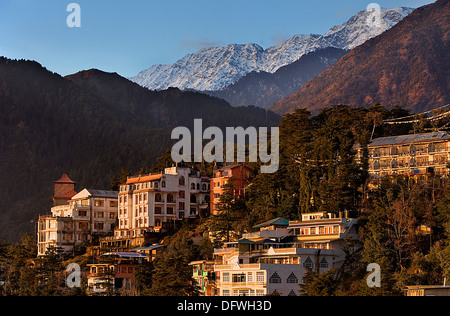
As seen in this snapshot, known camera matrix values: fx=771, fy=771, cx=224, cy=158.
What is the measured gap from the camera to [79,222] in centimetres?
12644

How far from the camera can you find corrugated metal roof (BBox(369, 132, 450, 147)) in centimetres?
10362

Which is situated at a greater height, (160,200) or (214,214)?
(160,200)

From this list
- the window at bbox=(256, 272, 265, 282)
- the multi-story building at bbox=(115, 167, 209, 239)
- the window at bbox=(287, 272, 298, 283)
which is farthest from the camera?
the multi-story building at bbox=(115, 167, 209, 239)

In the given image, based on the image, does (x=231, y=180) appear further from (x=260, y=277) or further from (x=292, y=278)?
(x=260, y=277)

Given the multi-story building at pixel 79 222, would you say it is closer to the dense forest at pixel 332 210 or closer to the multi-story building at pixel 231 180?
the dense forest at pixel 332 210

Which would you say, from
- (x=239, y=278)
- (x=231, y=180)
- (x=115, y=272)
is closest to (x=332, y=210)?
(x=239, y=278)

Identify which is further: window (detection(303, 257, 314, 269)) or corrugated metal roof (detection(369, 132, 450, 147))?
corrugated metal roof (detection(369, 132, 450, 147))

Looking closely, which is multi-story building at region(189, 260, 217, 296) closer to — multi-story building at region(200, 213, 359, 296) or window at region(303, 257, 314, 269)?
multi-story building at region(200, 213, 359, 296)

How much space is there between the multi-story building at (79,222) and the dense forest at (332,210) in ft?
25.6

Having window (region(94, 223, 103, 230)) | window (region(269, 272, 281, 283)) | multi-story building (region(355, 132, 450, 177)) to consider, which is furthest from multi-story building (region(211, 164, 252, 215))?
window (region(269, 272, 281, 283))

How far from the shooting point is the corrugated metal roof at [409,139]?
340 feet

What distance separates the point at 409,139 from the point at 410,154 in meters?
2.78

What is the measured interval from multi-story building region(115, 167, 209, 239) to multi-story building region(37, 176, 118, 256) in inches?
315

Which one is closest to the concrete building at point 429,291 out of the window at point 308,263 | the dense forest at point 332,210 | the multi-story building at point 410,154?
the dense forest at point 332,210
